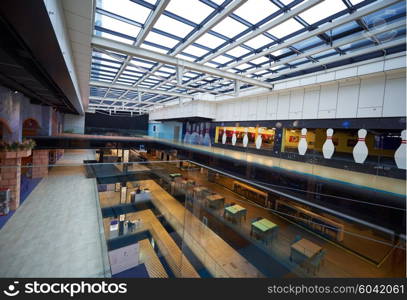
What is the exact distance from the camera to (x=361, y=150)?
17.2ft

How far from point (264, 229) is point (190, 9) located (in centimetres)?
623

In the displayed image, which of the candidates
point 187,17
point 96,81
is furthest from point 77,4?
point 96,81

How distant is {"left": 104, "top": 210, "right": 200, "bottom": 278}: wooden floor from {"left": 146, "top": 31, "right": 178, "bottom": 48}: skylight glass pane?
6.59 meters

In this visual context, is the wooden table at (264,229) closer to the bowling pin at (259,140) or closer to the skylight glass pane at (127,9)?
the bowling pin at (259,140)

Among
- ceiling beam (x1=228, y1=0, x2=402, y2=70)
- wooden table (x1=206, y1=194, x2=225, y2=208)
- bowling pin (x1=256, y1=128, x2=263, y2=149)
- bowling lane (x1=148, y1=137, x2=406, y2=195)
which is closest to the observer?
ceiling beam (x1=228, y1=0, x2=402, y2=70)

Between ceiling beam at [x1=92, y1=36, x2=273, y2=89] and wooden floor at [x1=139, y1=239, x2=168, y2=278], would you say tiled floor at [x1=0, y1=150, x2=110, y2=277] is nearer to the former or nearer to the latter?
wooden floor at [x1=139, y1=239, x2=168, y2=278]

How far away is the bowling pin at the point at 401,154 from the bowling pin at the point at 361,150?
0.59m

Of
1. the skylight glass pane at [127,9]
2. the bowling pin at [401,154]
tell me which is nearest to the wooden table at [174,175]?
the skylight glass pane at [127,9]

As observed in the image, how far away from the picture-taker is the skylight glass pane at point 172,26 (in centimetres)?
393

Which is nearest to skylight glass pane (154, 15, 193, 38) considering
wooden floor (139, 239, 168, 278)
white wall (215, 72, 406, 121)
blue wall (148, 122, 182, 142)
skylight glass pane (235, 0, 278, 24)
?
skylight glass pane (235, 0, 278, 24)

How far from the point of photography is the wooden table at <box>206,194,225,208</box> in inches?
283

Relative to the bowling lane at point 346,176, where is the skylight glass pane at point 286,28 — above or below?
above

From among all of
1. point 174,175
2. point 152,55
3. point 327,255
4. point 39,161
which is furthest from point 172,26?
point 39,161

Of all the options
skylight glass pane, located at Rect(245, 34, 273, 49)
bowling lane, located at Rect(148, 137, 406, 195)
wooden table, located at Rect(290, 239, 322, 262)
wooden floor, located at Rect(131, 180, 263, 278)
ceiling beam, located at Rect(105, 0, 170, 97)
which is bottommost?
wooden floor, located at Rect(131, 180, 263, 278)
